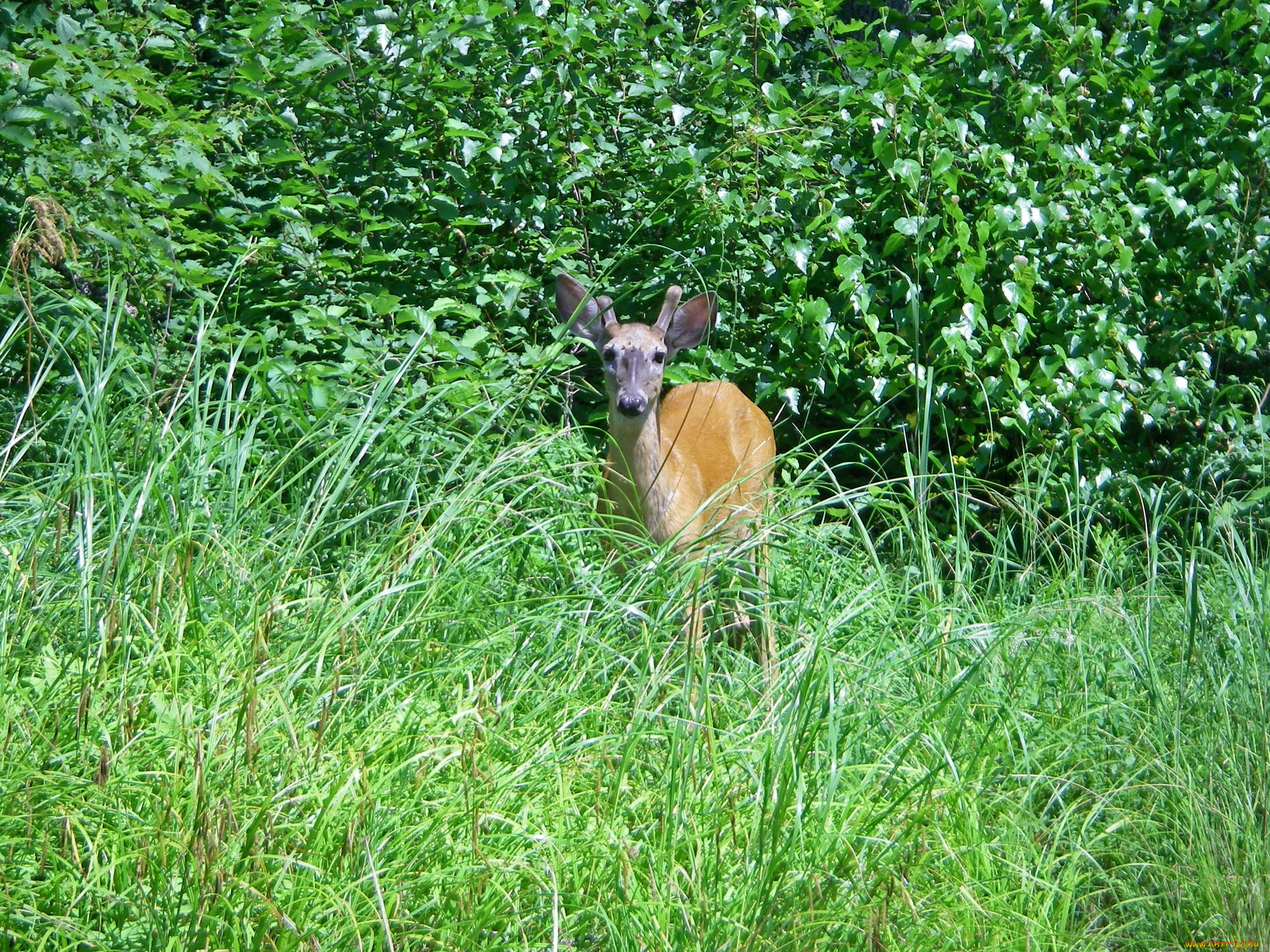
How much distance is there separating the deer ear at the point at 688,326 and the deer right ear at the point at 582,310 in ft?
0.70

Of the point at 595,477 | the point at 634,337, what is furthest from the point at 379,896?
the point at 634,337

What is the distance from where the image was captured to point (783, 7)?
5523 mm

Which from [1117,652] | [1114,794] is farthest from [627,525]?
[1114,794]

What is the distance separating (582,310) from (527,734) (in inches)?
87.3

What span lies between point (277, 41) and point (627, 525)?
7.63ft

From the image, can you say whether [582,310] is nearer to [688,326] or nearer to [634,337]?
[634,337]

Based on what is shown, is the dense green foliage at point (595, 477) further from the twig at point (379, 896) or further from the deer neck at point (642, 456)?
the deer neck at point (642, 456)

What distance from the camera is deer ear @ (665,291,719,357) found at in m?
4.81

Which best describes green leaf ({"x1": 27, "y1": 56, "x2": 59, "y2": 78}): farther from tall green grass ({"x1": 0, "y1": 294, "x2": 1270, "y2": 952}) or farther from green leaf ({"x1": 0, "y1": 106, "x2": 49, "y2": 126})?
tall green grass ({"x1": 0, "y1": 294, "x2": 1270, "y2": 952})

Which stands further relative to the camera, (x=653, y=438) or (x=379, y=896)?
(x=653, y=438)

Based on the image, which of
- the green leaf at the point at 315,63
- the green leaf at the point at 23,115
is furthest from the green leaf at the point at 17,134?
the green leaf at the point at 315,63

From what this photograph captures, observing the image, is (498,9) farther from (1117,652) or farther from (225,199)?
(1117,652)

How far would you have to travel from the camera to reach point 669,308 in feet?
15.5

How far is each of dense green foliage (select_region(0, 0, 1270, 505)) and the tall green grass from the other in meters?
1.30
